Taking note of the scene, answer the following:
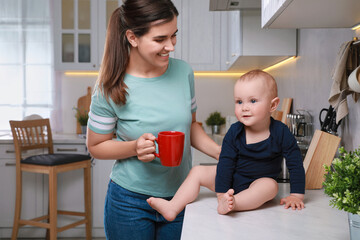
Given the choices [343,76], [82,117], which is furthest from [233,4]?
[82,117]

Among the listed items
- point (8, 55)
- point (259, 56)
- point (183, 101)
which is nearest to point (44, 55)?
point (8, 55)

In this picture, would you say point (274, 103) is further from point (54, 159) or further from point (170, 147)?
point (54, 159)

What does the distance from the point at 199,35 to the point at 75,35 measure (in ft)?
3.97

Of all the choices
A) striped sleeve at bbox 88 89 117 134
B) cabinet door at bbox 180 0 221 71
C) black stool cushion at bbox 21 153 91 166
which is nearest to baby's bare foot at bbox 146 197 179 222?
striped sleeve at bbox 88 89 117 134

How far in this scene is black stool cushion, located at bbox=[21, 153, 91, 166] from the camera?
297 centimetres

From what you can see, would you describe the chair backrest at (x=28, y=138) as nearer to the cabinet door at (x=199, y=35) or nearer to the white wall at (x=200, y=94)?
the white wall at (x=200, y=94)

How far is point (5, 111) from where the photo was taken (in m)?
3.87

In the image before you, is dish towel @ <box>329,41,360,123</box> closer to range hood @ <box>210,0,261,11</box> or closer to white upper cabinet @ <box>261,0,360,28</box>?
white upper cabinet @ <box>261,0,360,28</box>

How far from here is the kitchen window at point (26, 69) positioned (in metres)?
3.82

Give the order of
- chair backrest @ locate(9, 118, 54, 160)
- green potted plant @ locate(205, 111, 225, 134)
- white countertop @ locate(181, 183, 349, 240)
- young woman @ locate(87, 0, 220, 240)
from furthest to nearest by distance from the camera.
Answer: green potted plant @ locate(205, 111, 225, 134), chair backrest @ locate(9, 118, 54, 160), young woman @ locate(87, 0, 220, 240), white countertop @ locate(181, 183, 349, 240)

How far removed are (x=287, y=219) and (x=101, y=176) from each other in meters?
2.70

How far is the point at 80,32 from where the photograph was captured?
141 inches

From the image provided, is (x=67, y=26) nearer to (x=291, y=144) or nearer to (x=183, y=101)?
(x=183, y=101)

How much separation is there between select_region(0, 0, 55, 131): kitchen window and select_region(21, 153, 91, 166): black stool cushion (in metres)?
0.89
